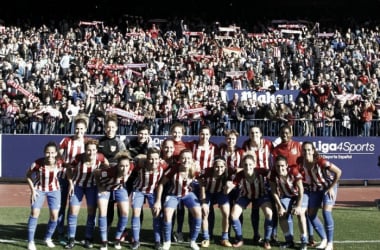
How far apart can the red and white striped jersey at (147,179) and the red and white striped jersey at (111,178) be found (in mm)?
226

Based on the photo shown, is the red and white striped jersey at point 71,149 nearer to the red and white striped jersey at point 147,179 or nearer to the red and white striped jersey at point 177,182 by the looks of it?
the red and white striped jersey at point 147,179

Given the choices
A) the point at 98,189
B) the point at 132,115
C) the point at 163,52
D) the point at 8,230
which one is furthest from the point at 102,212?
the point at 163,52

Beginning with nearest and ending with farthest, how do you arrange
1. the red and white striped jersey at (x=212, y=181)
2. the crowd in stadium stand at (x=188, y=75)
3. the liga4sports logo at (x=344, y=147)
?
the red and white striped jersey at (x=212, y=181) → the crowd in stadium stand at (x=188, y=75) → the liga4sports logo at (x=344, y=147)

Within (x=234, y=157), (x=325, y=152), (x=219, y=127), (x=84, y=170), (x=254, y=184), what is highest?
(x=219, y=127)

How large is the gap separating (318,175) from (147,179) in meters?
2.58

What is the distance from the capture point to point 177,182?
1039 centimetres

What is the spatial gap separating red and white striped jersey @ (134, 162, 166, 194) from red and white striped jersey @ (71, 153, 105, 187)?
0.60 m

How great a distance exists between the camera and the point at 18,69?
24.3m

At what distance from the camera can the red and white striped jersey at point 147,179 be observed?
10391mm

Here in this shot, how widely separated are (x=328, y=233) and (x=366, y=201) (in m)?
7.73

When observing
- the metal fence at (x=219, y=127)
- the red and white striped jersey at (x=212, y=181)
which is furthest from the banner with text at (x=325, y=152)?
the red and white striped jersey at (x=212, y=181)

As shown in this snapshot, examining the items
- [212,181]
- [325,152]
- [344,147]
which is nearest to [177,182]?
[212,181]

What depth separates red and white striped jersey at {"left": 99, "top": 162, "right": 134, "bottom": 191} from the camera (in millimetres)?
10219

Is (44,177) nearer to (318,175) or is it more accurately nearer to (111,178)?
(111,178)
